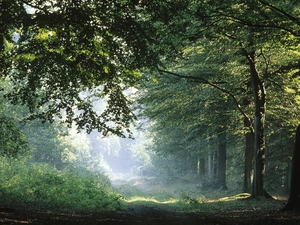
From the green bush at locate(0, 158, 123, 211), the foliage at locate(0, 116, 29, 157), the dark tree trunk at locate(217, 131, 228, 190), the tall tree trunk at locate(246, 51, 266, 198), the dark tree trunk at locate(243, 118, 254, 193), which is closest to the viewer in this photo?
the green bush at locate(0, 158, 123, 211)

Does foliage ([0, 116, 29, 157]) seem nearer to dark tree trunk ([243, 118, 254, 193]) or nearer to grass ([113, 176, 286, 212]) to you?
grass ([113, 176, 286, 212])

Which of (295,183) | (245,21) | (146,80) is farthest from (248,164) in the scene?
(146,80)

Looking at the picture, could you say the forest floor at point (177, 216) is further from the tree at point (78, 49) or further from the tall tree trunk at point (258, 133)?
the tree at point (78, 49)

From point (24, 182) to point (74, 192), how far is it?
2.54 m

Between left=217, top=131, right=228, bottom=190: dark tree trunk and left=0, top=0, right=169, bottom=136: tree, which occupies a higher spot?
left=0, top=0, right=169, bottom=136: tree

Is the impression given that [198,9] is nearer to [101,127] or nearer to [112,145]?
[101,127]

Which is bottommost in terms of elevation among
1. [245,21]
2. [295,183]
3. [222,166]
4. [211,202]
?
[211,202]

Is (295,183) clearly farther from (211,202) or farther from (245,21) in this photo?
(211,202)

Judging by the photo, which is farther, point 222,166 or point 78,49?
point 222,166

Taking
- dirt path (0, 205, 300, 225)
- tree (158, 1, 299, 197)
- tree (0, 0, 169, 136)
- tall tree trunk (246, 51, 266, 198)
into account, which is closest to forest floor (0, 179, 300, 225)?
dirt path (0, 205, 300, 225)

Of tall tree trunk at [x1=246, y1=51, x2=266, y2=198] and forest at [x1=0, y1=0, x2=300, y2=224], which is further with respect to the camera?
tall tree trunk at [x1=246, y1=51, x2=266, y2=198]

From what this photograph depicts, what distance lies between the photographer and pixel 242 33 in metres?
11.2

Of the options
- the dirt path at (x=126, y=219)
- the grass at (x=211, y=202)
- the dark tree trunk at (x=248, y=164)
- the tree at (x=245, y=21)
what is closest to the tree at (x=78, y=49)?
the tree at (x=245, y=21)

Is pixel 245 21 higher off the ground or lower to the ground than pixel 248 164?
higher
